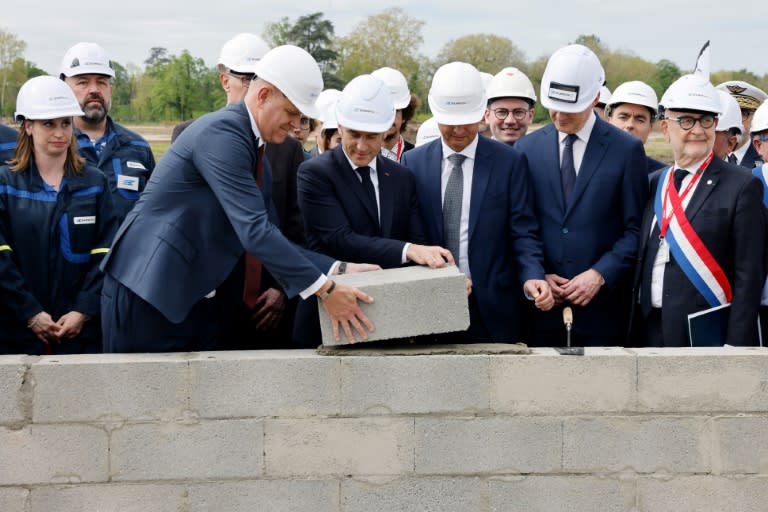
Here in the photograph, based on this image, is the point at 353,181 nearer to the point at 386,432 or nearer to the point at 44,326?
the point at 386,432

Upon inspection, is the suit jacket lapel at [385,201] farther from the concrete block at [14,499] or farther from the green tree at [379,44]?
the green tree at [379,44]

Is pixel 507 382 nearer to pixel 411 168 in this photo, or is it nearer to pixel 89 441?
pixel 411 168

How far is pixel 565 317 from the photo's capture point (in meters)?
5.11

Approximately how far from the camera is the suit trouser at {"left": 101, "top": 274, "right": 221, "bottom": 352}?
4641 millimetres

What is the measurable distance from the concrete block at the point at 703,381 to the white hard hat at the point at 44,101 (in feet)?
10.8

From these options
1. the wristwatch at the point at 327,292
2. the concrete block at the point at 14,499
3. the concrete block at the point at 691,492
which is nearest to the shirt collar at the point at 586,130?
the wristwatch at the point at 327,292

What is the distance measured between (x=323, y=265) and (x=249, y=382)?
0.71 meters

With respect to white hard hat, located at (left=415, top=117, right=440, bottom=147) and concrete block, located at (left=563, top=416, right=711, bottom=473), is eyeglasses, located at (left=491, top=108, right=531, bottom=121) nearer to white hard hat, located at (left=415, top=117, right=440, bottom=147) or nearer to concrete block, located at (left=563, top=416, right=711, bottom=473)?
white hard hat, located at (left=415, top=117, right=440, bottom=147)

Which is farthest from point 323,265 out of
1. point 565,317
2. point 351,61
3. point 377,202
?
point 351,61

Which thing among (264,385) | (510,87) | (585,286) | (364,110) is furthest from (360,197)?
(510,87)

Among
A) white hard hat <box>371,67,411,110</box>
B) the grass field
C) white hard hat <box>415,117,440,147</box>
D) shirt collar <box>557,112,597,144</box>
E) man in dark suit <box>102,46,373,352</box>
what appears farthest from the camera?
the grass field

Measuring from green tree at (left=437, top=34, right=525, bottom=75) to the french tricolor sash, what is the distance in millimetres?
50439

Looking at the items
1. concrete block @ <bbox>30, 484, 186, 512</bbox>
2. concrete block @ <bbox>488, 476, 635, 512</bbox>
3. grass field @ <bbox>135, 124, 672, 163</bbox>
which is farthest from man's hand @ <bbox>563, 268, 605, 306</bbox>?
grass field @ <bbox>135, 124, 672, 163</bbox>

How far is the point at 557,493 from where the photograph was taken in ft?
15.2
